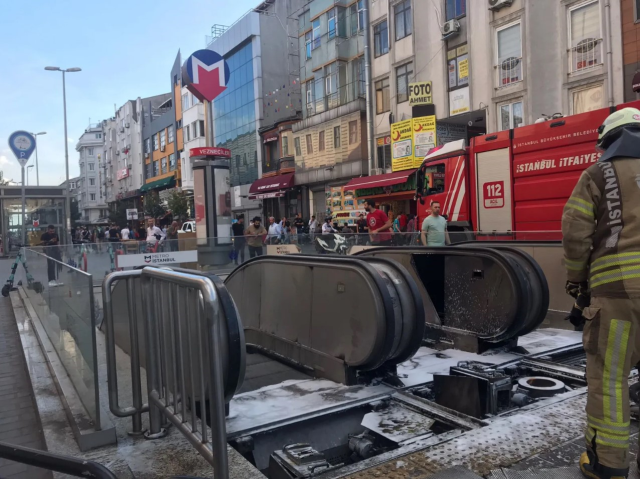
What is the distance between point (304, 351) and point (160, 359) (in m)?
2.08

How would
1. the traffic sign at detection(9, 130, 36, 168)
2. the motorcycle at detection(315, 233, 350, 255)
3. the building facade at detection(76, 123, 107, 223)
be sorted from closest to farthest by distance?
1. the motorcycle at detection(315, 233, 350, 255)
2. the traffic sign at detection(9, 130, 36, 168)
3. the building facade at detection(76, 123, 107, 223)

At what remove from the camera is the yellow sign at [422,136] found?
23347mm

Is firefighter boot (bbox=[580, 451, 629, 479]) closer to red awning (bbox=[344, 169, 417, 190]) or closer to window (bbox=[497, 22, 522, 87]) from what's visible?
window (bbox=[497, 22, 522, 87])

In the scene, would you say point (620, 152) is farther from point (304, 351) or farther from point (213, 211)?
point (213, 211)

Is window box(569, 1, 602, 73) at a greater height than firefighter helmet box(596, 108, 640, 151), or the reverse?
window box(569, 1, 602, 73)

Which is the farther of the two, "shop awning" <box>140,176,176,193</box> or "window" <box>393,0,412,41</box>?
"shop awning" <box>140,176,176,193</box>

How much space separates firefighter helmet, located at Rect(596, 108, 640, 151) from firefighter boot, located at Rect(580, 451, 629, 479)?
1.70 metres

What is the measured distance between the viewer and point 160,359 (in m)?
3.58

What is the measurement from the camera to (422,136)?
2364cm

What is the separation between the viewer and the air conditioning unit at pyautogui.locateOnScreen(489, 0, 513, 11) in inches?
805

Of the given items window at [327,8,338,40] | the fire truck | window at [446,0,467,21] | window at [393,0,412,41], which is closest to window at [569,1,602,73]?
window at [446,0,467,21]

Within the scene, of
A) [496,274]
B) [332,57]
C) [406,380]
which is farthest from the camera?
[332,57]

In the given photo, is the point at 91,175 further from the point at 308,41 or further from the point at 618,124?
the point at 618,124

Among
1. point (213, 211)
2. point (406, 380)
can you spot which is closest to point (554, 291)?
point (406, 380)
